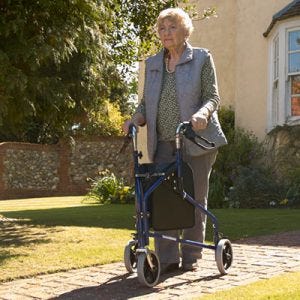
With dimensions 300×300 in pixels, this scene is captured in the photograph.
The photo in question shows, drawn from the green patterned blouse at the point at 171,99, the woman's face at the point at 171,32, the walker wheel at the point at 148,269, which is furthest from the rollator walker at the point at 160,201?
the woman's face at the point at 171,32

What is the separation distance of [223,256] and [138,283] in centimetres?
74

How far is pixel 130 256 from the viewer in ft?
14.5

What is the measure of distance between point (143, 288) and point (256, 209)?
7.61 meters

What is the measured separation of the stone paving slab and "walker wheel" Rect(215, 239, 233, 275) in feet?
0.20

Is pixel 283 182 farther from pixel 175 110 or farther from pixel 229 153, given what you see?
pixel 175 110

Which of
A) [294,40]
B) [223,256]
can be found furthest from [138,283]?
[294,40]

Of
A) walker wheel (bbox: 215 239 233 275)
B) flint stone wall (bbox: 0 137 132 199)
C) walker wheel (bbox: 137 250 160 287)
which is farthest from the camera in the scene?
flint stone wall (bbox: 0 137 132 199)

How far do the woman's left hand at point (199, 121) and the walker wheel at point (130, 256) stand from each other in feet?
3.28

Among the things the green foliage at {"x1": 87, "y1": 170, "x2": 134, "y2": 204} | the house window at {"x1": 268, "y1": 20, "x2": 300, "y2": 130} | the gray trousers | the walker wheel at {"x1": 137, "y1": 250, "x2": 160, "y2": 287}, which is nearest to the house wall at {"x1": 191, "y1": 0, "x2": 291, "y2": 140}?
the house window at {"x1": 268, "y1": 20, "x2": 300, "y2": 130}

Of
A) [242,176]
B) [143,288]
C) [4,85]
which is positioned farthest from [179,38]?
[242,176]

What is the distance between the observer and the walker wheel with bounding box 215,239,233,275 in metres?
4.35

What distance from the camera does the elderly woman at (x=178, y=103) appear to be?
175 inches

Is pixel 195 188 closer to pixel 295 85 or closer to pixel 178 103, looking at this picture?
pixel 178 103

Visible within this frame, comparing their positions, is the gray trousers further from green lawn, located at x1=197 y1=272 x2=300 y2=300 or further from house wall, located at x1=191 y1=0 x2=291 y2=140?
house wall, located at x1=191 y1=0 x2=291 y2=140
